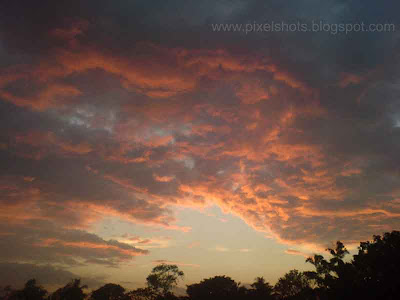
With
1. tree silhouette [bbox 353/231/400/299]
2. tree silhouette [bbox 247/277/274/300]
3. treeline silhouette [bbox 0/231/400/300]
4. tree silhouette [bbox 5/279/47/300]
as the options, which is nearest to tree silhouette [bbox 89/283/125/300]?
treeline silhouette [bbox 0/231/400/300]

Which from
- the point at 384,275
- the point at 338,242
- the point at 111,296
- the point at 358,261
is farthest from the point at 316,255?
the point at 111,296

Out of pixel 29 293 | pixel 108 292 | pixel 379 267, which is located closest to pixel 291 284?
pixel 379 267

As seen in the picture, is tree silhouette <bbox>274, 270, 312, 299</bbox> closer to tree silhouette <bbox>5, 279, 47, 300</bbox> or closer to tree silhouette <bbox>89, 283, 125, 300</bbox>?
tree silhouette <bbox>89, 283, 125, 300</bbox>

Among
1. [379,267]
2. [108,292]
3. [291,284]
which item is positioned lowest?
[108,292]

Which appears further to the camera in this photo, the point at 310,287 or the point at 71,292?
the point at 71,292

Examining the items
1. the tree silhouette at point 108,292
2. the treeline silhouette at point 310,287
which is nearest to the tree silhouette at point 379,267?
the treeline silhouette at point 310,287

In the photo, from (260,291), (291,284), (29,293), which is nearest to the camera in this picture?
(260,291)

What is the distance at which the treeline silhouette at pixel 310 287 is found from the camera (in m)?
29.0

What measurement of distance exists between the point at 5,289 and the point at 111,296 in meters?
29.0

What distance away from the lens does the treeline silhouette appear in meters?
29.0

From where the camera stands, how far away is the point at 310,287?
45531 millimetres

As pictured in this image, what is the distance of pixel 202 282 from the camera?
2023 inches

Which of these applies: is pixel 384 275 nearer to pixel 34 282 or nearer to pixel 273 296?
pixel 273 296

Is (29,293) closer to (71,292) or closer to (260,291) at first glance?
(71,292)
